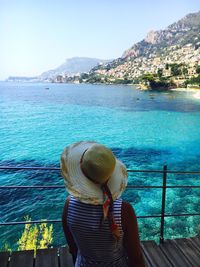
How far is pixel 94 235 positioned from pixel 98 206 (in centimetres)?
18

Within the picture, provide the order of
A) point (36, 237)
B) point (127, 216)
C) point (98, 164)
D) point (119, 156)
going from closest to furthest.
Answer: point (98, 164) → point (127, 216) → point (36, 237) → point (119, 156)

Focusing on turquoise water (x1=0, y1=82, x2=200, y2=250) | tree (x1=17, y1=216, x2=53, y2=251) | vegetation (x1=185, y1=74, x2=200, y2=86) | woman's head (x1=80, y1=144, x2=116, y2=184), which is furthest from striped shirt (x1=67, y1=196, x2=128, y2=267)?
vegetation (x1=185, y1=74, x2=200, y2=86)

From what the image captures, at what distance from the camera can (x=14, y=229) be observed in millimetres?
10047

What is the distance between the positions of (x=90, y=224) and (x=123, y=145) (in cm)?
2330

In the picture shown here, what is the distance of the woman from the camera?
5.32 ft

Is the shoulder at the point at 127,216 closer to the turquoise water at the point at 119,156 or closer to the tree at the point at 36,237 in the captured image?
the tree at the point at 36,237

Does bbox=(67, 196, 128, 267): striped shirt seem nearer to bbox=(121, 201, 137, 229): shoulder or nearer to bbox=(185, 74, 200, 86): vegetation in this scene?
bbox=(121, 201, 137, 229): shoulder

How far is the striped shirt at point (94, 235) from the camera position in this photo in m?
1.70

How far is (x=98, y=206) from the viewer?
171cm

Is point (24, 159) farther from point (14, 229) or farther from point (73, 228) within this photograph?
point (73, 228)

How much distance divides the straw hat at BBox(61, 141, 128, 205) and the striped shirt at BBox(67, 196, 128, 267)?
0.09m

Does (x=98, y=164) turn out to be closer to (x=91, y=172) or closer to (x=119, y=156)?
(x=91, y=172)

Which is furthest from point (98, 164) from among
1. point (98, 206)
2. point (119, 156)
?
point (119, 156)

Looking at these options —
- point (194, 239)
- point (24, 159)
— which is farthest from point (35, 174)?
point (194, 239)
